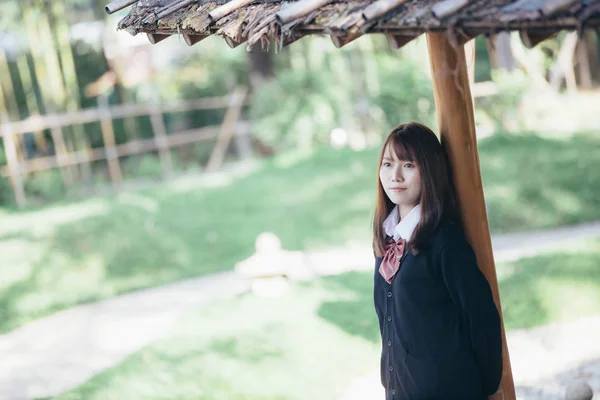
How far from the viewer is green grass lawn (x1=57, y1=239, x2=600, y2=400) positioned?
4461 mm

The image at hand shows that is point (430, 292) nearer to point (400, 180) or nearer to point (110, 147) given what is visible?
point (400, 180)

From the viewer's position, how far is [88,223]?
8.70m

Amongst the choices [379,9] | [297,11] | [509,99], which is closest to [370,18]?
Result: [379,9]

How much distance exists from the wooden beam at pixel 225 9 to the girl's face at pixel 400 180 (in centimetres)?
68

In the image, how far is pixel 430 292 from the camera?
2430 millimetres

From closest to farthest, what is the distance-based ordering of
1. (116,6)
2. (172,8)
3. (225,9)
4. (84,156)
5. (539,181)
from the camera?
(225,9), (172,8), (116,6), (539,181), (84,156)

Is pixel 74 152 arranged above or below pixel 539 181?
above

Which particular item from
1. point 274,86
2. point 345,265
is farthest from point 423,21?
point 274,86

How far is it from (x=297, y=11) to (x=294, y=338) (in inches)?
131

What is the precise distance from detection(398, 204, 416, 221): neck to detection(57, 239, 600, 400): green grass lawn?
190 cm

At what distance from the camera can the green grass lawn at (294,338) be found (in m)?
4.46

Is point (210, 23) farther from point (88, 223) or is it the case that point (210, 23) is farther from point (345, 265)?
point (88, 223)

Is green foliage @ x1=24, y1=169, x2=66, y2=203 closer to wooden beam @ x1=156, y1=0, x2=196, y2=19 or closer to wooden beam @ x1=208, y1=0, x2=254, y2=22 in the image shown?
wooden beam @ x1=156, y1=0, x2=196, y2=19

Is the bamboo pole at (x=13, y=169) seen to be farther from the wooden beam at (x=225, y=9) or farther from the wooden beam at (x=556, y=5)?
the wooden beam at (x=556, y=5)
